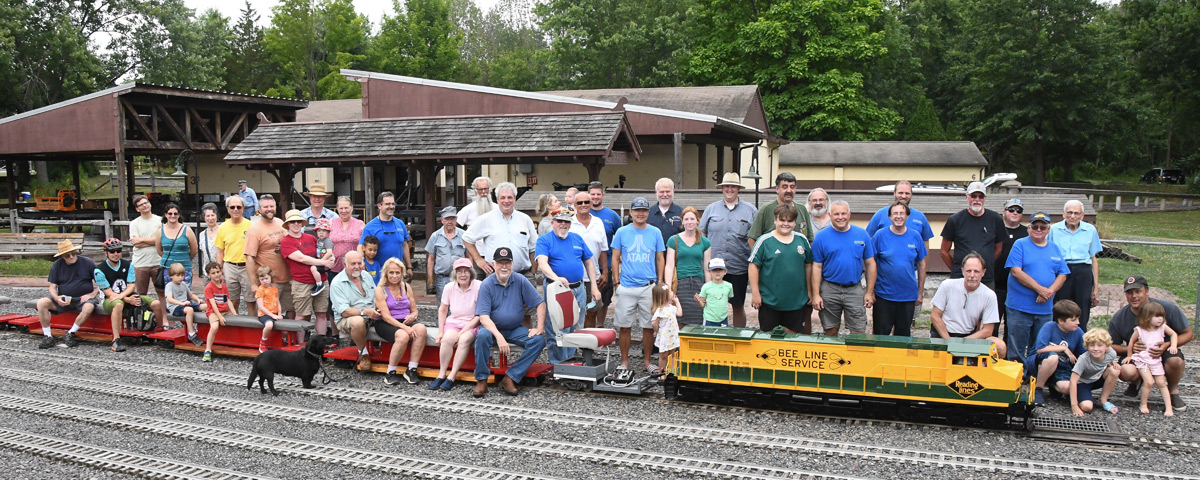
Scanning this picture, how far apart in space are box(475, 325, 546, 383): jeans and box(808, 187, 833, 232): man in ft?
11.1

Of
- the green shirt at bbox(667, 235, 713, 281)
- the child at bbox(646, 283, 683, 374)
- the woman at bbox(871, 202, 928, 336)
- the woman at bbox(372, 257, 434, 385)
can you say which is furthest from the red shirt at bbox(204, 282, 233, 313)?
the woman at bbox(871, 202, 928, 336)

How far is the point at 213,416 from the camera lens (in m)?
7.98

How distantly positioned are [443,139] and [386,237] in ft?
23.6

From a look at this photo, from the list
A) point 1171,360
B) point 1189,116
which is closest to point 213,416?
point 1171,360

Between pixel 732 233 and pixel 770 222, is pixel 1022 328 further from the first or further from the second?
pixel 732 233

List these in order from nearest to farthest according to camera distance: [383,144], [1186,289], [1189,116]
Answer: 1. [1186,289]
2. [383,144]
3. [1189,116]

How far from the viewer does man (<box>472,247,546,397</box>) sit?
8.57 m

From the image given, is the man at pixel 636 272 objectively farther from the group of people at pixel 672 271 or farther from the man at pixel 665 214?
Answer: the man at pixel 665 214

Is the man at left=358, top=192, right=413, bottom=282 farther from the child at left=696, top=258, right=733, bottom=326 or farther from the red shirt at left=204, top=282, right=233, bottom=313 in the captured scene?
the child at left=696, top=258, right=733, bottom=326

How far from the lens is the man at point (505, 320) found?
8570mm

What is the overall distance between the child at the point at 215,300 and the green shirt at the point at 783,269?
6.63 metres

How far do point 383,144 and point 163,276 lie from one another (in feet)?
21.4

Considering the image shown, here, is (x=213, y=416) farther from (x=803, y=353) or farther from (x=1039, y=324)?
(x=1039, y=324)

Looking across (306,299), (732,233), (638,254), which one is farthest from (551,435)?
(306,299)
